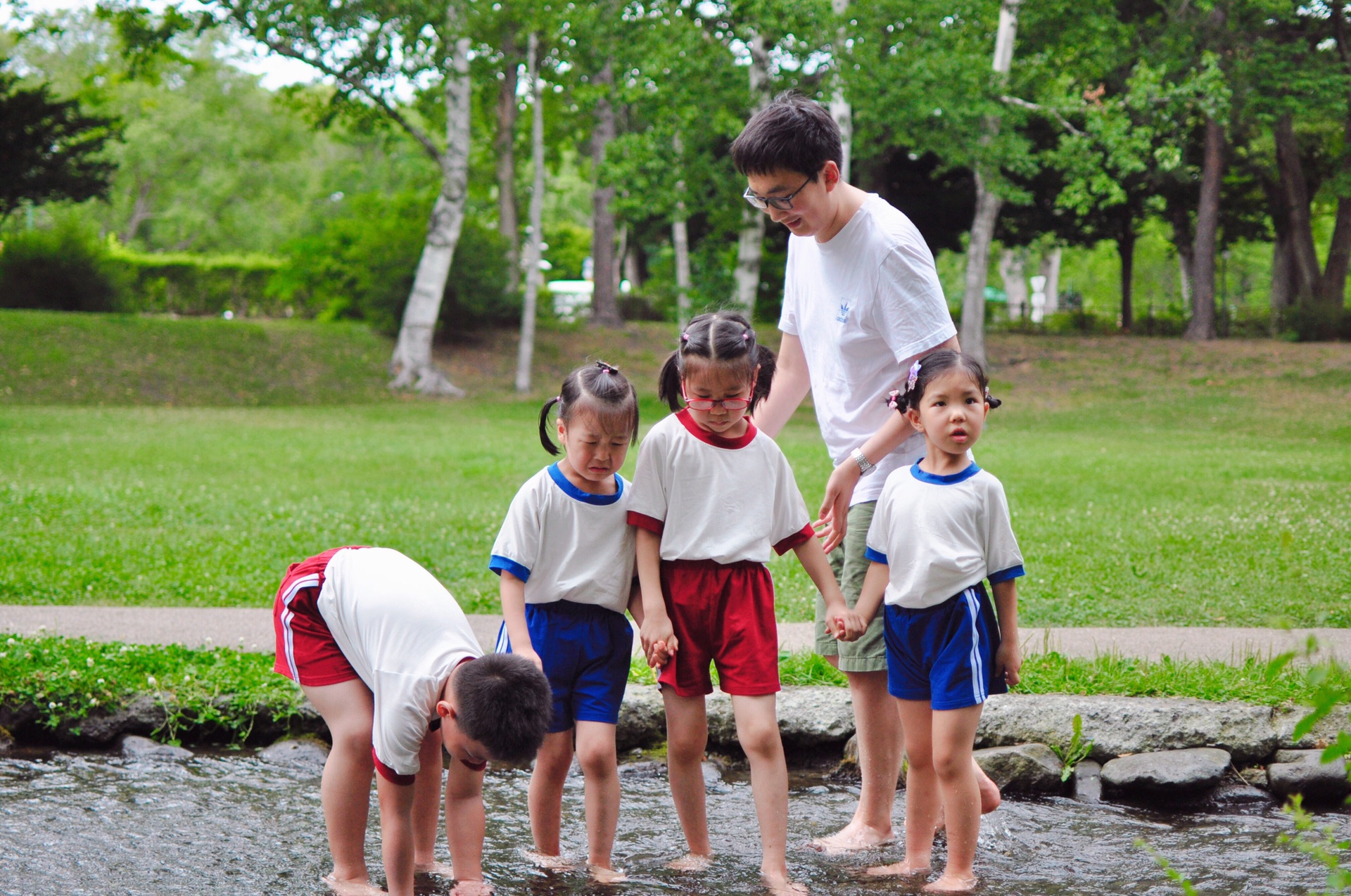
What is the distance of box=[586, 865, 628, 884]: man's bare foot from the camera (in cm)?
336

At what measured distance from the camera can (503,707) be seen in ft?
8.70

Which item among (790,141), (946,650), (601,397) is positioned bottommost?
(946,650)

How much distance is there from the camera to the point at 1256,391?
78.2 feet

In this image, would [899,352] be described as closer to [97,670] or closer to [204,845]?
[204,845]

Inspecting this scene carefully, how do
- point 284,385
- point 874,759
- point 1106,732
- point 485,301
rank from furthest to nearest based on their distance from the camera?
point 485,301
point 284,385
point 1106,732
point 874,759

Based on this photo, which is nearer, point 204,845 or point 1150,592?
point 204,845

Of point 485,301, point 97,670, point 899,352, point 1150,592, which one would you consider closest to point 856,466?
point 899,352

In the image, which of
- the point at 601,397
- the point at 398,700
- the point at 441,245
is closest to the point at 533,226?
the point at 441,245

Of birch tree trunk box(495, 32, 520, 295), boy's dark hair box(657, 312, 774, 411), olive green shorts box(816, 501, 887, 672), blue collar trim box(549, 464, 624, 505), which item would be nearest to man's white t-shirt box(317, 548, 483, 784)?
blue collar trim box(549, 464, 624, 505)

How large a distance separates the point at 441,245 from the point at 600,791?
22989 mm

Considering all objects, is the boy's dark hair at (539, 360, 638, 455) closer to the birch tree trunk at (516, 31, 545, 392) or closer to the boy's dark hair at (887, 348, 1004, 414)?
the boy's dark hair at (887, 348, 1004, 414)

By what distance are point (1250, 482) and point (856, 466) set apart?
10.7 meters

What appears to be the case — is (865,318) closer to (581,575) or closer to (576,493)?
(576,493)

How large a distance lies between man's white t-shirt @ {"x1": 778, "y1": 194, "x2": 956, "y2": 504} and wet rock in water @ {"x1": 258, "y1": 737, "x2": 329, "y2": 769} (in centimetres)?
239
